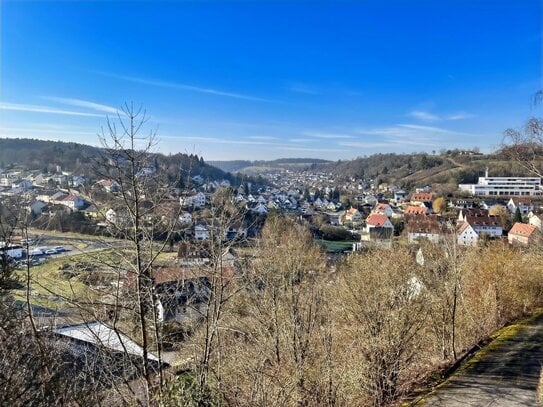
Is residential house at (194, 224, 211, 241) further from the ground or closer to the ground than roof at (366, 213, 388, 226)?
further from the ground

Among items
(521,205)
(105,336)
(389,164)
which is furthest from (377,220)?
(389,164)

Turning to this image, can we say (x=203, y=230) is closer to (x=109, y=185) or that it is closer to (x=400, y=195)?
(x=109, y=185)

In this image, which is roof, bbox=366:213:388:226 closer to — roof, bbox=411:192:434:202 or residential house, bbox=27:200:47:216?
roof, bbox=411:192:434:202

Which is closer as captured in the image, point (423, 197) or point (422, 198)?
point (422, 198)

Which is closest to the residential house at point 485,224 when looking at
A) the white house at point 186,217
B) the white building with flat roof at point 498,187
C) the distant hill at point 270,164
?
the white building with flat roof at point 498,187

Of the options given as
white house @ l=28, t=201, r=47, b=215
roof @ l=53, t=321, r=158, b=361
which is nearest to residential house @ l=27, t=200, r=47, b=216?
white house @ l=28, t=201, r=47, b=215
